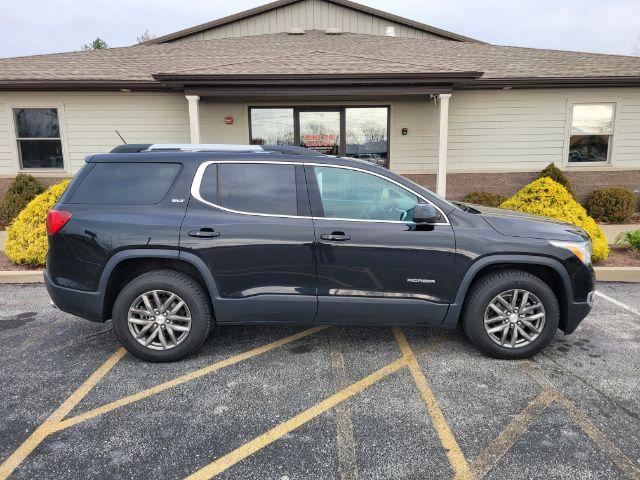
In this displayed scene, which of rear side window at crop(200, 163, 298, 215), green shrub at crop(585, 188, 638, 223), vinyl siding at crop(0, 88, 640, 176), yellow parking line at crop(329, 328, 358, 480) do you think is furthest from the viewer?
vinyl siding at crop(0, 88, 640, 176)

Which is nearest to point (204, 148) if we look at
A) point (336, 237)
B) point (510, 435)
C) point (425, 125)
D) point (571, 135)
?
point (336, 237)

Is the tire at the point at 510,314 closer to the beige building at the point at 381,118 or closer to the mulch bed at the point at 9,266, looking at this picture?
the mulch bed at the point at 9,266

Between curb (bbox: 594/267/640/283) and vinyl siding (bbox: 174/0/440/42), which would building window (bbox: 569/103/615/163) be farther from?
vinyl siding (bbox: 174/0/440/42)

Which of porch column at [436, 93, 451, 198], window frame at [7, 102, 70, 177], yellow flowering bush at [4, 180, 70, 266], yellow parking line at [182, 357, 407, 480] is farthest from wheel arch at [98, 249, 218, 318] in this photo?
window frame at [7, 102, 70, 177]

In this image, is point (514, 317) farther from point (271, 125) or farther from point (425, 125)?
point (271, 125)

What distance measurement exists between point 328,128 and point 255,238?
26.5 feet

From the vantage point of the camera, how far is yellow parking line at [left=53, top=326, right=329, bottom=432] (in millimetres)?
3104

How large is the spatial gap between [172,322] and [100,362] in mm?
764

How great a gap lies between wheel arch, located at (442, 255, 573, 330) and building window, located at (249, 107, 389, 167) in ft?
25.4

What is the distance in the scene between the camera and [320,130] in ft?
37.1

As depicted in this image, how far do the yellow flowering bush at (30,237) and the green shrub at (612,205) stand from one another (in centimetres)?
1099

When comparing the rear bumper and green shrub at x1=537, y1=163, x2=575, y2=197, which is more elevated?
green shrub at x1=537, y1=163, x2=575, y2=197

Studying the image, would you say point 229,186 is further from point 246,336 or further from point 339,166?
point 246,336

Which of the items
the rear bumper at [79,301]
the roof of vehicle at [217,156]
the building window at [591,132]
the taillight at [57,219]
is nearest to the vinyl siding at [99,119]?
the roof of vehicle at [217,156]
